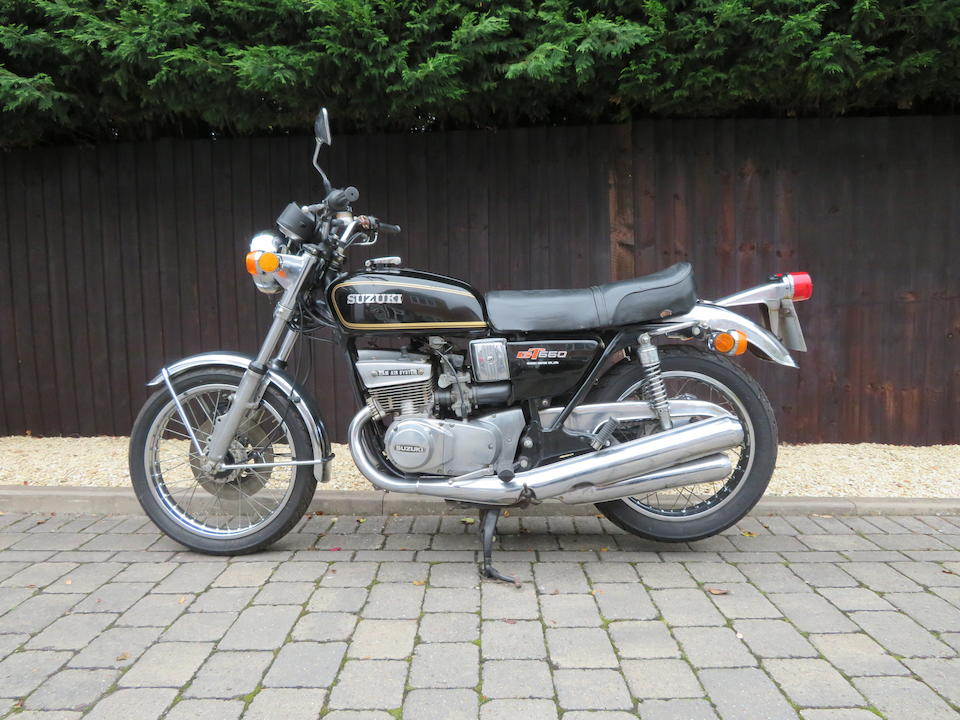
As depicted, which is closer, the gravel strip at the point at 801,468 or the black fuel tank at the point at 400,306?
the black fuel tank at the point at 400,306

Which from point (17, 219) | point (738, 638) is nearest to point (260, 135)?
point (17, 219)

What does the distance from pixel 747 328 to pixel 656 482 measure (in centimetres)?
81

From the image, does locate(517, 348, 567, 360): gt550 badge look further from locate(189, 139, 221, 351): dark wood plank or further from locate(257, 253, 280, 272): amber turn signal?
locate(189, 139, 221, 351): dark wood plank

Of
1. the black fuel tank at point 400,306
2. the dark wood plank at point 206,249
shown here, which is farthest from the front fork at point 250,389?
the dark wood plank at point 206,249

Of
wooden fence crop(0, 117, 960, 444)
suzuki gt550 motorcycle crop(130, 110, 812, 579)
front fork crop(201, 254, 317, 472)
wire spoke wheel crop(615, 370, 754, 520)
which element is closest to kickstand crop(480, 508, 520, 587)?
suzuki gt550 motorcycle crop(130, 110, 812, 579)

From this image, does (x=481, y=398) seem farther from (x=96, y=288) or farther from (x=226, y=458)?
(x=96, y=288)

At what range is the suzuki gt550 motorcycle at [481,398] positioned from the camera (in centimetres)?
305

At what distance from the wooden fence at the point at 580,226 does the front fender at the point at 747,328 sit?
1816mm

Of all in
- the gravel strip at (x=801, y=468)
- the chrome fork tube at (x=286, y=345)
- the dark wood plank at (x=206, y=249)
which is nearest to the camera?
the chrome fork tube at (x=286, y=345)

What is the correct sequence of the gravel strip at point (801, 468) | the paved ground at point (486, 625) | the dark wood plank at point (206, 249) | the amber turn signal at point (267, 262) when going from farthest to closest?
the dark wood plank at point (206, 249), the gravel strip at point (801, 468), the amber turn signal at point (267, 262), the paved ground at point (486, 625)

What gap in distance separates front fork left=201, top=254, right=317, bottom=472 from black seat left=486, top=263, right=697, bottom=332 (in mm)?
912

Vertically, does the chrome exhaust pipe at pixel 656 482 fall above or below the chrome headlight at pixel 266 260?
below

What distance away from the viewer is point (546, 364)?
3.08 metres

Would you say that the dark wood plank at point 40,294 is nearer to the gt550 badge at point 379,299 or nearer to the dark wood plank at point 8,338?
the dark wood plank at point 8,338
